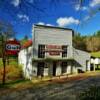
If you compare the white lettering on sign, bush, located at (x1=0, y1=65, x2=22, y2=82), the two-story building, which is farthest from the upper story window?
bush, located at (x1=0, y1=65, x2=22, y2=82)

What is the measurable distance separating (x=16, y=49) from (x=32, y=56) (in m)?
4.79

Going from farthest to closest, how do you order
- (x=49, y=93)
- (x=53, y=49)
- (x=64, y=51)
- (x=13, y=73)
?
(x=13, y=73)
(x=64, y=51)
(x=53, y=49)
(x=49, y=93)

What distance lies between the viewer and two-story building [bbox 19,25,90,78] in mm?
37812

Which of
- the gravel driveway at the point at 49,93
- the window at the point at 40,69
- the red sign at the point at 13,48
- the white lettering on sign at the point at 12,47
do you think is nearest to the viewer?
the gravel driveway at the point at 49,93

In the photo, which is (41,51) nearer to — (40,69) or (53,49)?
(53,49)

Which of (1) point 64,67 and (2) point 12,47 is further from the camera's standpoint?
(1) point 64,67

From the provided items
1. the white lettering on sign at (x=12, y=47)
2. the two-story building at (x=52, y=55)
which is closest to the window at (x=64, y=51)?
the two-story building at (x=52, y=55)

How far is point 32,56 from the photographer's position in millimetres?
37500

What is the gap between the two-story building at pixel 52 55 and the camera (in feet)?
124

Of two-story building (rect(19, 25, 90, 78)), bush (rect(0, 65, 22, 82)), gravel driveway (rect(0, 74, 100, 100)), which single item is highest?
two-story building (rect(19, 25, 90, 78))

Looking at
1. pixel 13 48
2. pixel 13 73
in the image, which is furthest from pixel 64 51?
pixel 13 48

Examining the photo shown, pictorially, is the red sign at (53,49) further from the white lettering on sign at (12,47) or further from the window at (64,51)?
the white lettering on sign at (12,47)

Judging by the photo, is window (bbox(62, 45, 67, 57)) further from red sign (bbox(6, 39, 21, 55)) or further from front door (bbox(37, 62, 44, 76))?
red sign (bbox(6, 39, 21, 55))

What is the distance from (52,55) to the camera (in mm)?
39500
